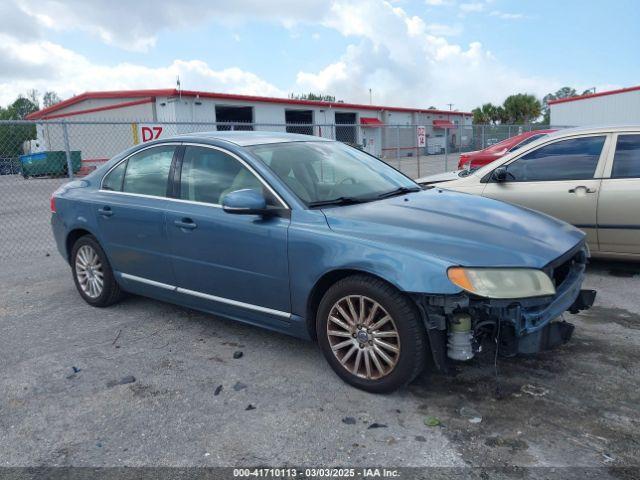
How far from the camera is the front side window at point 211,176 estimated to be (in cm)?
384

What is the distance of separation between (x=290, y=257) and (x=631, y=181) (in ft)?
12.2

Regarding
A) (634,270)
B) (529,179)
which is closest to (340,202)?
(529,179)

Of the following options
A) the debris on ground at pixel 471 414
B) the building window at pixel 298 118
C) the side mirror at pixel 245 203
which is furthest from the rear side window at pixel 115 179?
the building window at pixel 298 118

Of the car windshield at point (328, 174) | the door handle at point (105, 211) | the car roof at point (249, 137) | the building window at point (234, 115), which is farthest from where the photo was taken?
the building window at point (234, 115)

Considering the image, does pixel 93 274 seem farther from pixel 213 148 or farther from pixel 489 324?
pixel 489 324

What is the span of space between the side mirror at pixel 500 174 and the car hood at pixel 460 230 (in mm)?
1946

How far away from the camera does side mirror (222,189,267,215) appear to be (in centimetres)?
344

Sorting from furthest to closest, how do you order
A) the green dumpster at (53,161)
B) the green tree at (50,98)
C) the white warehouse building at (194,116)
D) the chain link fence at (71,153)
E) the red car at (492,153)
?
1. the green tree at (50,98)
2. the white warehouse building at (194,116)
3. the green dumpster at (53,161)
4. the red car at (492,153)
5. the chain link fence at (71,153)

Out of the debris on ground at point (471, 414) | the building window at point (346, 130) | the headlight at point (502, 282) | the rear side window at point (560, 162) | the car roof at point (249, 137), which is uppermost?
the building window at point (346, 130)

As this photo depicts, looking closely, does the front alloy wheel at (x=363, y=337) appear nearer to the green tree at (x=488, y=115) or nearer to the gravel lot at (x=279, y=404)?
the gravel lot at (x=279, y=404)

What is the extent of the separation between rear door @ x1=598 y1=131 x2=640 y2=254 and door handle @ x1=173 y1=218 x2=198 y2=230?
393 cm

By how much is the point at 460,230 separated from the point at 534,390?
41.4 inches

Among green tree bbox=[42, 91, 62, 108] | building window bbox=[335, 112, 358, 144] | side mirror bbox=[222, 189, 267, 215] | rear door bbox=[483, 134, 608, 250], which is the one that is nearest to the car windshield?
side mirror bbox=[222, 189, 267, 215]

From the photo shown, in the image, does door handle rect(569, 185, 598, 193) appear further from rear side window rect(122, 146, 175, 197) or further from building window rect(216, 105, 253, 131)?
building window rect(216, 105, 253, 131)
